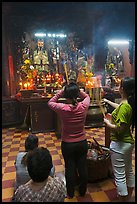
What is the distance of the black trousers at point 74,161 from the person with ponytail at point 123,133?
0.38 meters

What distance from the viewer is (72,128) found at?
2.19m

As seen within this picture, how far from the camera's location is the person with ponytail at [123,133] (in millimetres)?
1893

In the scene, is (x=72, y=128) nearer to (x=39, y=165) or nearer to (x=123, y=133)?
(x=123, y=133)

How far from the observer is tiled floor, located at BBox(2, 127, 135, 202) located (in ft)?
8.10

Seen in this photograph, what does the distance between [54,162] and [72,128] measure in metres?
1.46

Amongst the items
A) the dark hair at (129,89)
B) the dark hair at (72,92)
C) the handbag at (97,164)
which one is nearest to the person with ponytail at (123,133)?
the dark hair at (129,89)

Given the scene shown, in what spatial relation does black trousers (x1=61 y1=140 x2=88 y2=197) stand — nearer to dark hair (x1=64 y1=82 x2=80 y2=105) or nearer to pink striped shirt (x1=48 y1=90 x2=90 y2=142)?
pink striped shirt (x1=48 y1=90 x2=90 y2=142)

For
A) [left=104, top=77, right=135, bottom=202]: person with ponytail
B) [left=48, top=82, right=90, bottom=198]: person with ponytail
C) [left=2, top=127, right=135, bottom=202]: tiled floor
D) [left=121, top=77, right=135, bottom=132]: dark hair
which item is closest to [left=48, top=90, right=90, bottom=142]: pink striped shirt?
[left=48, top=82, right=90, bottom=198]: person with ponytail

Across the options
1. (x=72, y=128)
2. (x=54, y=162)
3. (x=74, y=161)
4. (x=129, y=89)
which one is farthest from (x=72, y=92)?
(x=54, y=162)

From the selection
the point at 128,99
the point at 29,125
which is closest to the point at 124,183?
the point at 128,99

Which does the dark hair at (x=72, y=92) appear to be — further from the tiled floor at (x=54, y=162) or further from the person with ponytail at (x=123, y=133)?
the tiled floor at (x=54, y=162)

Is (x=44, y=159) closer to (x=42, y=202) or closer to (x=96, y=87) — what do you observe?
(x=42, y=202)

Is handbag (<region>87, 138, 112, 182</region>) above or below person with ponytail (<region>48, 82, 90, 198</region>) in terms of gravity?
below

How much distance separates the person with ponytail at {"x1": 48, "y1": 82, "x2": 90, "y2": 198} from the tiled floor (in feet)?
0.99
